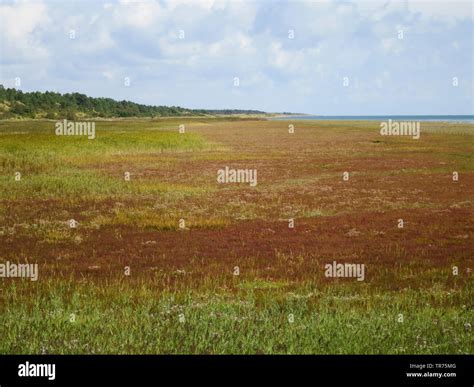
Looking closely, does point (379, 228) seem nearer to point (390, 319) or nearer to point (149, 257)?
point (149, 257)

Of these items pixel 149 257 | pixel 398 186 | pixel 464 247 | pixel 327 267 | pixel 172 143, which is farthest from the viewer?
pixel 172 143

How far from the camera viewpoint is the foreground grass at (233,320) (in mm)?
8406

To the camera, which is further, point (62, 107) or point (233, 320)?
point (62, 107)

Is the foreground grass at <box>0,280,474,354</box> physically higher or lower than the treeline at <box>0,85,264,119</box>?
lower

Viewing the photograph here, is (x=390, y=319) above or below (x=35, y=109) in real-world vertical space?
below

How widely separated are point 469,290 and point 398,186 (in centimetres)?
1713

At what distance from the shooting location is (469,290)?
11.7 meters

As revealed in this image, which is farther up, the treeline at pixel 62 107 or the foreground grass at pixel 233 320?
the treeline at pixel 62 107

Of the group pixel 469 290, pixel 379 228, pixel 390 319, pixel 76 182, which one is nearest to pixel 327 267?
pixel 469 290

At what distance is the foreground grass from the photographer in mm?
8406

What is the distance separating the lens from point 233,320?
921cm

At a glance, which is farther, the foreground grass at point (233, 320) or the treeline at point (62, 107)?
the treeline at point (62, 107)
